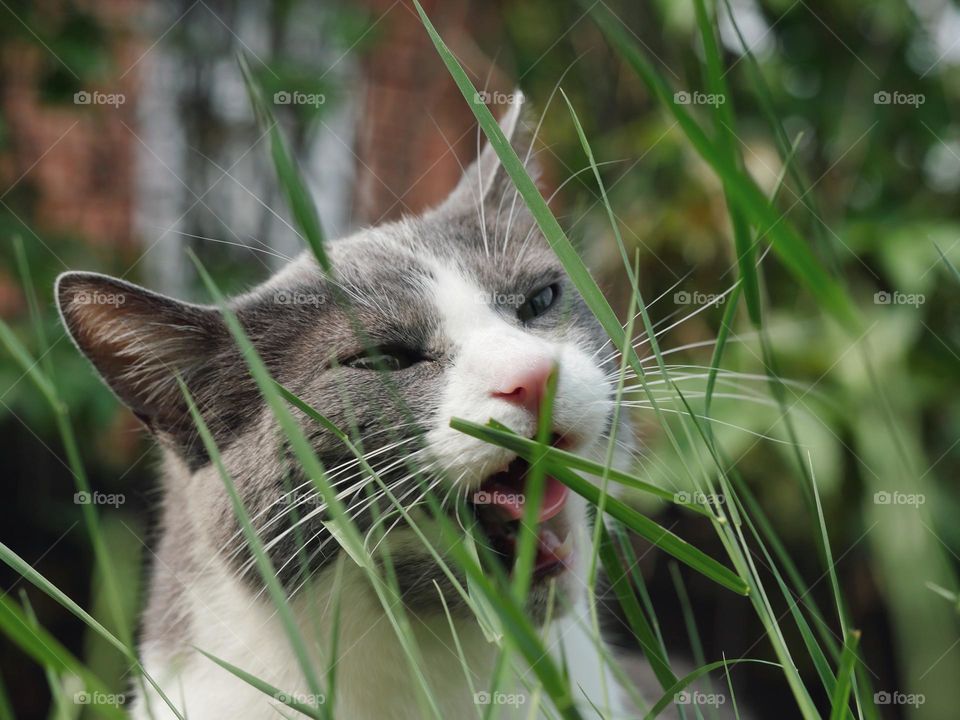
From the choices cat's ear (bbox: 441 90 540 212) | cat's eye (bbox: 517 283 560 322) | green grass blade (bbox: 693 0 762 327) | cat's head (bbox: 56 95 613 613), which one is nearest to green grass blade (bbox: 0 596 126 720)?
cat's head (bbox: 56 95 613 613)

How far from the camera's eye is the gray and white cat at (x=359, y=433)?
97 cm

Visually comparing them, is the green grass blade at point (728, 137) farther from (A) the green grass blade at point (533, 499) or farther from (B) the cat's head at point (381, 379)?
(B) the cat's head at point (381, 379)

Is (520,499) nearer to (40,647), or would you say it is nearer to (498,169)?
(40,647)

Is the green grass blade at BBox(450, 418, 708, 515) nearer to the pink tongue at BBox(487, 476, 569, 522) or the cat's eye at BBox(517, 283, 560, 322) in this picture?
the pink tongue at BBox(487, 476, 569, 522)

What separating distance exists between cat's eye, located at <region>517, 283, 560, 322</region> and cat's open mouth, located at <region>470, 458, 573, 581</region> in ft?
0.93

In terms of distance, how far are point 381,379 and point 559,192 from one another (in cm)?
145

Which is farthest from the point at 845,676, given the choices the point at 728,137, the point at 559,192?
the point at 559,192

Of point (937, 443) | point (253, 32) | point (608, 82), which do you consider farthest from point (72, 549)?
point (937, 443)

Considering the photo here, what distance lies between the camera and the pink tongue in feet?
3.09

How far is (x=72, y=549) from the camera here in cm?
258

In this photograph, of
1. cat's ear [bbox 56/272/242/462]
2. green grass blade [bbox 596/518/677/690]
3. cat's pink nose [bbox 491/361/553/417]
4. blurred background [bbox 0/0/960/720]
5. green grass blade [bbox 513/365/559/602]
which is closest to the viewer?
green grass blade [bbox 513/365/559/602]

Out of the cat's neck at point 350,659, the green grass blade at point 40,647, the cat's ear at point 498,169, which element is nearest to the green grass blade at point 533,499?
the green grass blade at point 40,647

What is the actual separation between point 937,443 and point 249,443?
1780 mm

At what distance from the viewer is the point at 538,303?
122 centimetres
